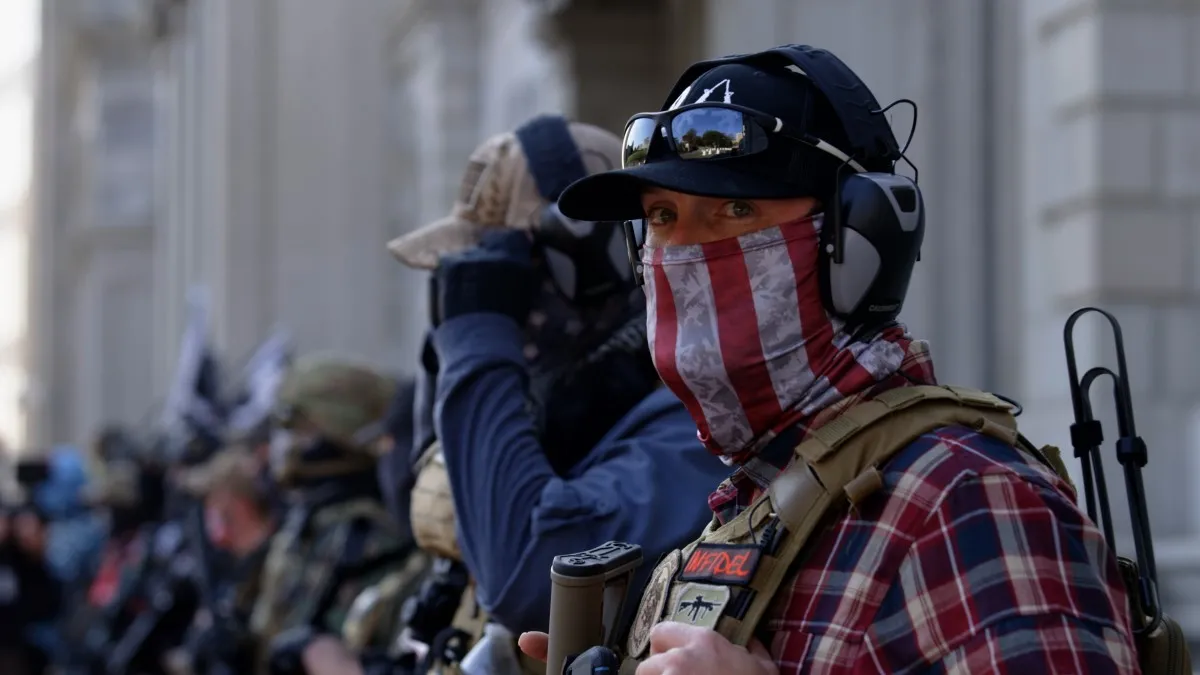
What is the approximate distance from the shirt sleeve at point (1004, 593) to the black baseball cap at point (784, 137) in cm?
47

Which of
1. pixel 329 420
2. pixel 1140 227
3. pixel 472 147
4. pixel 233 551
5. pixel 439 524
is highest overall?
pixel 472 147

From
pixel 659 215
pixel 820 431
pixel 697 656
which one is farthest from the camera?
pixel 659 215

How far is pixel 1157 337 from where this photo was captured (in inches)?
218

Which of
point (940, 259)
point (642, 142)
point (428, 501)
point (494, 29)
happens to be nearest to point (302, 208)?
point (494, 29)

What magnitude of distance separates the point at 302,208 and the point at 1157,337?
10.0 m

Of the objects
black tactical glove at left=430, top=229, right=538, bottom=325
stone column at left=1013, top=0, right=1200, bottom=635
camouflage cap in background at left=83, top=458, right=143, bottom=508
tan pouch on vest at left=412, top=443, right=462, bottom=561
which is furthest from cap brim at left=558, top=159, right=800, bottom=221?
camouflage cap in background at left=83, top=458, right=143, bottom=508

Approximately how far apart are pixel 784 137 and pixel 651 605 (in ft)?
1.85

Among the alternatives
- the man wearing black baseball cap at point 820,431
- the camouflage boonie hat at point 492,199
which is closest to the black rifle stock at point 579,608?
the man wearing black baseball cap at point 820,431

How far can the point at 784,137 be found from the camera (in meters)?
2.18

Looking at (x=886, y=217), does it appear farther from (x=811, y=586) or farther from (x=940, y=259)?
(x=940, y=259)

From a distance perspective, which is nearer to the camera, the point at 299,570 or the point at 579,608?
the point at 579,608

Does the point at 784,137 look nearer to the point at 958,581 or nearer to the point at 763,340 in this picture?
the point at 763,340

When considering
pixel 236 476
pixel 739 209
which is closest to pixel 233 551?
pixel 236 476

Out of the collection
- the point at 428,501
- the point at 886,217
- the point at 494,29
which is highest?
the point at 494,29
